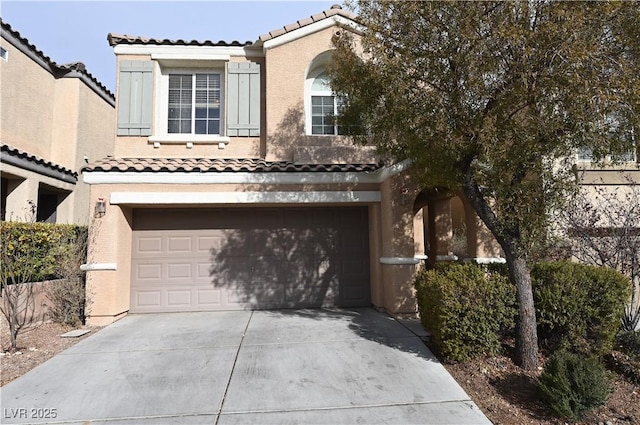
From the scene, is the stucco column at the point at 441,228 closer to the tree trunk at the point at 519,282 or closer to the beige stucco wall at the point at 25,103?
the tree trunk at the point at 519,282

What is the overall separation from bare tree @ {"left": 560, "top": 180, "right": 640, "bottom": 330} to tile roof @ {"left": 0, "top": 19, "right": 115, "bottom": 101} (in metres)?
15.1

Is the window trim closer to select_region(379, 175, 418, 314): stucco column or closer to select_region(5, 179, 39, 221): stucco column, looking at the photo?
select_region(379, 175, 418, 314): stucco column

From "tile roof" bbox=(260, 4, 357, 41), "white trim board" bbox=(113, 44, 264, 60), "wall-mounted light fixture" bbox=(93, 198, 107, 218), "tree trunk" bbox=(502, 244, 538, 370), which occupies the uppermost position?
"tile roof" bbox=(260, 4, 357, 41)

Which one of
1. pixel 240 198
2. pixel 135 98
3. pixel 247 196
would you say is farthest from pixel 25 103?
pixel 247 196

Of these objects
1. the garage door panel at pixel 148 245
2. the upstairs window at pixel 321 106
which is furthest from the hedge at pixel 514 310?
the garage door panel at pixel 148 245

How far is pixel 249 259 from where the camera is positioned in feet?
31.2

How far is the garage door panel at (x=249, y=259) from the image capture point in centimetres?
930

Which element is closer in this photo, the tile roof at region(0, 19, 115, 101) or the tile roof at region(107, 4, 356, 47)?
the tile roof at region(107, 4, 356, 47)

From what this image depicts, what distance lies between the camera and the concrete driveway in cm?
444

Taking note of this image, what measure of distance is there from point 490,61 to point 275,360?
533 cm

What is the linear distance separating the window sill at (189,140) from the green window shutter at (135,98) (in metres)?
0.37

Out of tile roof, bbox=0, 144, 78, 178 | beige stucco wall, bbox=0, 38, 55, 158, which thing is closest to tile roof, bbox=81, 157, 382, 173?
tile roof, bbox=0, 144, 78, 178

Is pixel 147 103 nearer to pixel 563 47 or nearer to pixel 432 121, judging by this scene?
pixel 432 121

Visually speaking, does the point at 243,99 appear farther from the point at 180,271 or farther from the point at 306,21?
the point at 180,271
